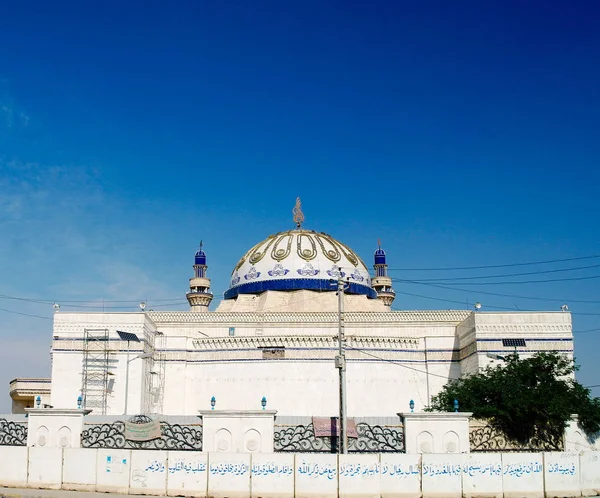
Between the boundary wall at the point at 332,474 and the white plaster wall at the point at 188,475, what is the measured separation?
0.02m

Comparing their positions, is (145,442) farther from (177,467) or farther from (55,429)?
(55,429)

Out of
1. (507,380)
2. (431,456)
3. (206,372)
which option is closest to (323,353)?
(206,372)

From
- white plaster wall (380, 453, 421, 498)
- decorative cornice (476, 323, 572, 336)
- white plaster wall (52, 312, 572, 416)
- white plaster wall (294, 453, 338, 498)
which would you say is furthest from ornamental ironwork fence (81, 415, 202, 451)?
decorative cornice (476, 323, 572, 336)

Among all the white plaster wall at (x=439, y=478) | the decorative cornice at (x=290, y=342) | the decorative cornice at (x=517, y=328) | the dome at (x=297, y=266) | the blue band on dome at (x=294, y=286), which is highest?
the dome at (x=297, y=266)

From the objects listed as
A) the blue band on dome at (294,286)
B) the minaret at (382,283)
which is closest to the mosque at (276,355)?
the blue band on dome at (294,286)

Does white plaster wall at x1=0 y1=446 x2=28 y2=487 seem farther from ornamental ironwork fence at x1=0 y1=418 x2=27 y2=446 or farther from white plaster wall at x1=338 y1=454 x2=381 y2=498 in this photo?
white plaster wall at x1=338 y1=454 x2=381 y2=498

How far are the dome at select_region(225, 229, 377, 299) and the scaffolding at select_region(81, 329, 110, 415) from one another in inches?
457

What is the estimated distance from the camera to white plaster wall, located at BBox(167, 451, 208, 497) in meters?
17.5

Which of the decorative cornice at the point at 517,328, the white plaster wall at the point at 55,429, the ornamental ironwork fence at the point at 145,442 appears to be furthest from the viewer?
the decorative cornice at the point at 517,328

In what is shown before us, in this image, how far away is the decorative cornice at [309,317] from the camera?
40406 mm

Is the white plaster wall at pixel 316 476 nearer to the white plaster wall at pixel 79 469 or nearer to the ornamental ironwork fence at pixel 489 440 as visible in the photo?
the ornamental ironwork fence at pixel 489 440

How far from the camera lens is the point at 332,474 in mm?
17125

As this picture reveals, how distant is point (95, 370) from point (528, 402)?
2086 cm

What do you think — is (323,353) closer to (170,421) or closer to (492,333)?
(492,333)
